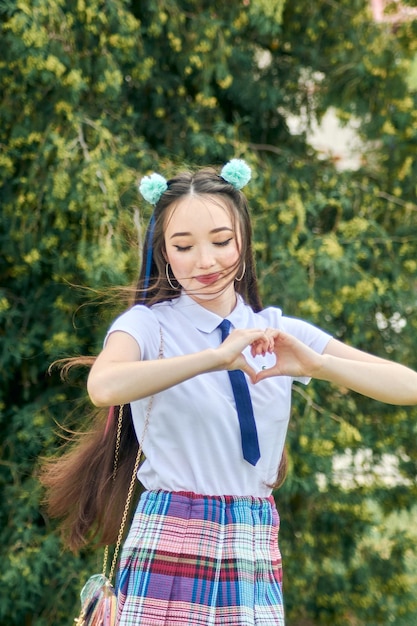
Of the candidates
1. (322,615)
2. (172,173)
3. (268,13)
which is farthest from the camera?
(322,615)

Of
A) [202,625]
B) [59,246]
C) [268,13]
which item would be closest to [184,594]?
[202,625]

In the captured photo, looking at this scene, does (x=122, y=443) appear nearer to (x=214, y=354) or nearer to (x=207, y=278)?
(x=207, y=278)

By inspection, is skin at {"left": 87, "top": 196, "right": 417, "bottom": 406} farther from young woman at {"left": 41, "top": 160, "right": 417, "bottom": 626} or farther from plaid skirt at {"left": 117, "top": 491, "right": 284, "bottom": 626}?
plaid skirt at {"left": 117, "top": 491, "right": 284, "bottom": 626}

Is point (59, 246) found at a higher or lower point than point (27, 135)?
lower

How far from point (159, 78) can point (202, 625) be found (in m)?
2.82

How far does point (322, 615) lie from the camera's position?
4.59 m

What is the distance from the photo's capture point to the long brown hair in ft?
7.61

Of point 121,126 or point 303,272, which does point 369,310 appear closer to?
point 303,272

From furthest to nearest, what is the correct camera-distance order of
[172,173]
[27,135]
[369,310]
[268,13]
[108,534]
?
[369,310]
[268,13]
[27,135]
[172,173]
[108,534]

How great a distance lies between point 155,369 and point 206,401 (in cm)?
23

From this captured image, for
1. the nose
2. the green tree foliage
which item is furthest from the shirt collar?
the green tree foliage

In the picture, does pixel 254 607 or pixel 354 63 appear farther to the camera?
pixel 354 63

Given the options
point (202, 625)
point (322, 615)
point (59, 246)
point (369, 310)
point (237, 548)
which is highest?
point (59, 246)

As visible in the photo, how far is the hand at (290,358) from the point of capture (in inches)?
79.9
